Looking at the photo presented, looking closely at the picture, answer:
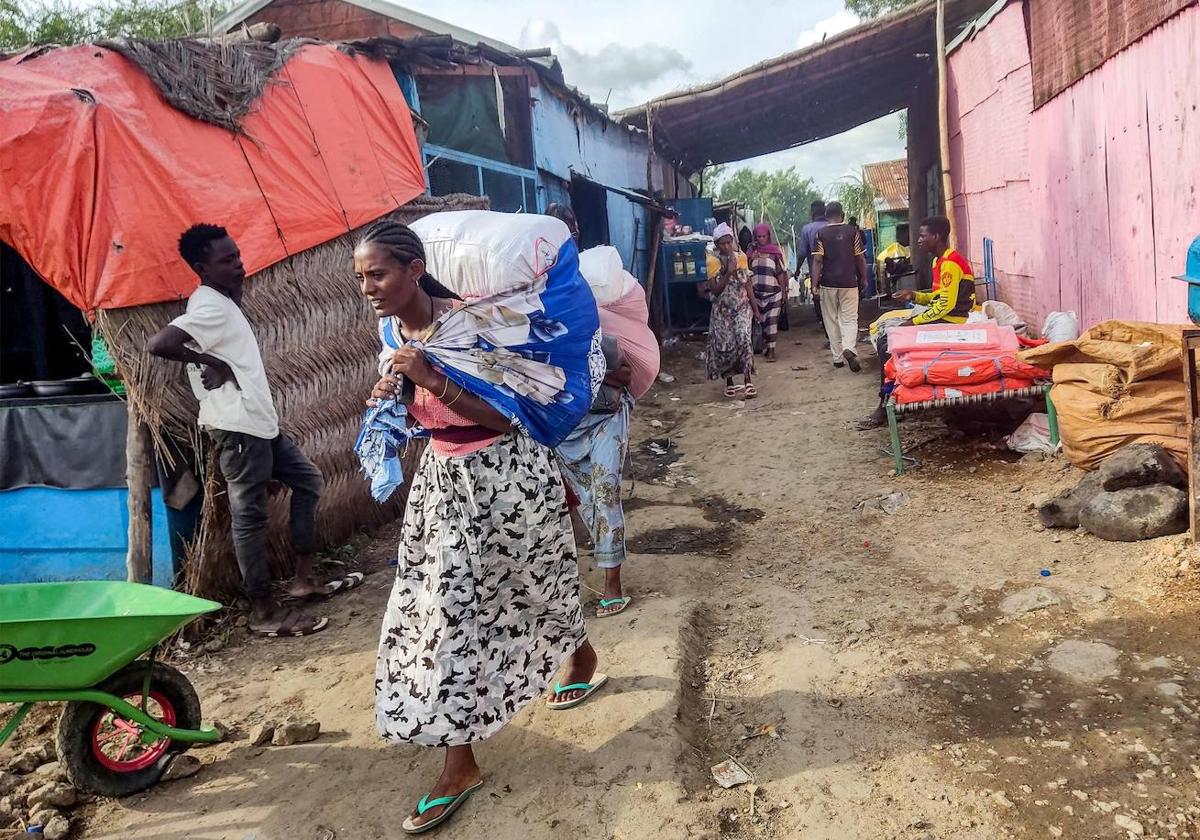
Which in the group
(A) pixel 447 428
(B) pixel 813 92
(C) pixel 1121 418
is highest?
(B) pixel 813 92

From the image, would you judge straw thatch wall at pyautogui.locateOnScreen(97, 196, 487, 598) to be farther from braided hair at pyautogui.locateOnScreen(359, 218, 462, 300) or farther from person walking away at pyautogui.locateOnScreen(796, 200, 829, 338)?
person walking away at pyautogui.locateOnScreen(796, 200, 829, 338)

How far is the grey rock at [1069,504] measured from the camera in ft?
13.5

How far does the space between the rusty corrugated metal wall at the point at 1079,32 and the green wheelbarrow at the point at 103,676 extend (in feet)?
16.9

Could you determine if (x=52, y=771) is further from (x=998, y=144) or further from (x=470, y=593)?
(x=998, y=144)

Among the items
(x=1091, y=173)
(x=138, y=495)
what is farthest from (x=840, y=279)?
(x=138, y=495)

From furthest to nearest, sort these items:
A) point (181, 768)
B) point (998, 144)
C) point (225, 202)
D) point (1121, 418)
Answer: point (998, 144)
point (1121, 418)
point (225, 202)
point (181, 768)

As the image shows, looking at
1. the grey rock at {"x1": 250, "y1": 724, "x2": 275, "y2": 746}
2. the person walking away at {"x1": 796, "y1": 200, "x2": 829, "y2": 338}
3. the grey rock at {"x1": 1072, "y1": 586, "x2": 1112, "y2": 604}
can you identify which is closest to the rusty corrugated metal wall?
the grey rock at {"x1": 1072, "y1": 586, "x2": 1112, "y2": 604}

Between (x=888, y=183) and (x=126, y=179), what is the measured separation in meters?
31.3

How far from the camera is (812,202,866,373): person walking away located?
9.16 meters

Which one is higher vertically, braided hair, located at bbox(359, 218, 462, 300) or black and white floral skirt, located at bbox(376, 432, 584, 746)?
braided hair, located at bbox(359, 218, 462, 300)

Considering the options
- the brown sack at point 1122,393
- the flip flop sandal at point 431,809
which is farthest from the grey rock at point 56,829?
the brown sack at point 1122,393

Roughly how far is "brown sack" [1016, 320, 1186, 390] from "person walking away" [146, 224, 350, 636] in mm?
4141

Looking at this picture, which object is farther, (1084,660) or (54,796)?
(1084,660)

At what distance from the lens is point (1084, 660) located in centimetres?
294
